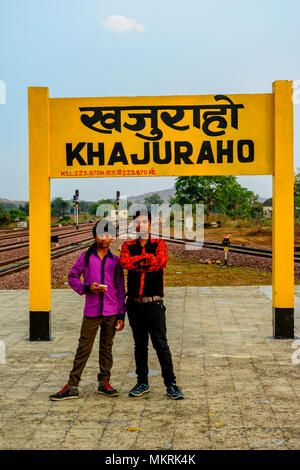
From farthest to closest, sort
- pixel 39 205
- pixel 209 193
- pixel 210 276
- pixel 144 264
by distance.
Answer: pixel 209 193 < pixel 210 276 < pixel 39 205 < pixel 144 264

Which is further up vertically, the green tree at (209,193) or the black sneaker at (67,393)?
the green tree at (209,193)

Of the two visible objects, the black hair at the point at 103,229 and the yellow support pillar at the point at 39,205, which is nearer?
the black hair at the point at 103,229

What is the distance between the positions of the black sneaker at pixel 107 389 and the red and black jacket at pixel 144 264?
38.3 inches

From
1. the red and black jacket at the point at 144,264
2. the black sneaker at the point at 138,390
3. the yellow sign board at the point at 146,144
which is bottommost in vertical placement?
the black sneaker at the point at 138,390

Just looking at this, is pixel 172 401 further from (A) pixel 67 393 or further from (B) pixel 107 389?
(A) pixel 67 393

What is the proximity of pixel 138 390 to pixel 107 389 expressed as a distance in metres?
0.31

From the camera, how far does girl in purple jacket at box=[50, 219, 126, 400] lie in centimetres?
517

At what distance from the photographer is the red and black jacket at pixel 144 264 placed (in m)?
5.02

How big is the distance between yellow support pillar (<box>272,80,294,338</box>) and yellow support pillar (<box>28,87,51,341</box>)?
11.0 ft

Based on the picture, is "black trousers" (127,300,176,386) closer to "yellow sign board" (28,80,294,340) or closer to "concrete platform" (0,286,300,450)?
"concrete platform" (0,286,300,450)

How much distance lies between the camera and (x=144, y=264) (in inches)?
197

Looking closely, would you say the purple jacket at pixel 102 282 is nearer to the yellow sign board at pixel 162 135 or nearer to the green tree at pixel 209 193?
the yellow sign board at pixel 162 135

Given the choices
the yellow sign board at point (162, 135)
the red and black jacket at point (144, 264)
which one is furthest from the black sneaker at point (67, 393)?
the yellow sign board at point (162, 135)

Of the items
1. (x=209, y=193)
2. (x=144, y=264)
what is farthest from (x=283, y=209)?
(x=209, y=193)
